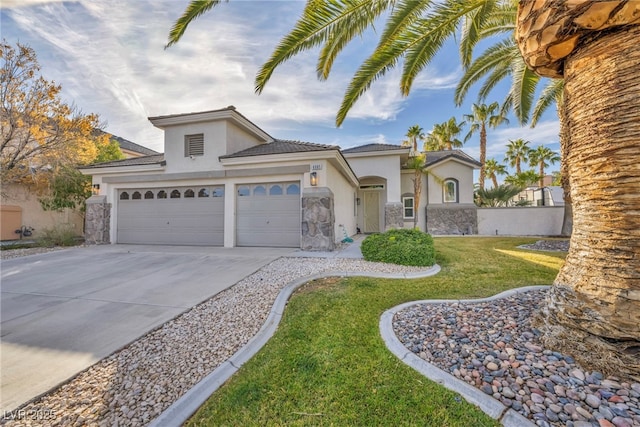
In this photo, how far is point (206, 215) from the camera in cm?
1109

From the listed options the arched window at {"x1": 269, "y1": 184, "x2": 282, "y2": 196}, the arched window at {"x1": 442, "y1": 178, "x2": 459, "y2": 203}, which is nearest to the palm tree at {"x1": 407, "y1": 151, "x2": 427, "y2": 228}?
the arched window at {"x1": 442, "y1": 178, "x2": 459, "y2": 203}

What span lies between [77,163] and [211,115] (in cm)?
739

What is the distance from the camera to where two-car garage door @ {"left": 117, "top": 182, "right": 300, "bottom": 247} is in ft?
33.7

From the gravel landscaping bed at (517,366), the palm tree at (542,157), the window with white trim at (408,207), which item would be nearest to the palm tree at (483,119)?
the window with white trim at (408,207)

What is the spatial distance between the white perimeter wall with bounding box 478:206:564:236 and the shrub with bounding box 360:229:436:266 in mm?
11277

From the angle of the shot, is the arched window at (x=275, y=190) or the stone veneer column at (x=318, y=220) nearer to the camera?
the stone veneer column at (x=318, y=220)

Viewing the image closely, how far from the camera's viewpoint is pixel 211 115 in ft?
35.9

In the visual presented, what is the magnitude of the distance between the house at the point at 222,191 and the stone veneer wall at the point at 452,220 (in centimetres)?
690

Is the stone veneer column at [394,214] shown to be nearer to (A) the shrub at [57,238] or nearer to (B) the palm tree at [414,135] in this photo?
(B) the palm tree at [414,135]

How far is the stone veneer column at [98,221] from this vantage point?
39.3ft

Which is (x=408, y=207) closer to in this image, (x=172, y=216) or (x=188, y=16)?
(x=172, y=216)

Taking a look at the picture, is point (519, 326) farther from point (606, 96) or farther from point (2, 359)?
point (2, 359)

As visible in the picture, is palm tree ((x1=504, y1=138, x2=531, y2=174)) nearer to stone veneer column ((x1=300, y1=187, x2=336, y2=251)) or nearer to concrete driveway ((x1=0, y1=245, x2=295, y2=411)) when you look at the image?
stone veneer column ((x1=300, y1=187, x2=336, y2=251))

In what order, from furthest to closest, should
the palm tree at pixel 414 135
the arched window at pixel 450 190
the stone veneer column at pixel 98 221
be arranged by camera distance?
the palm tree at pixel 414 135, the arched window at pixel 450 190, the stone veneer column at pixel 98 221
